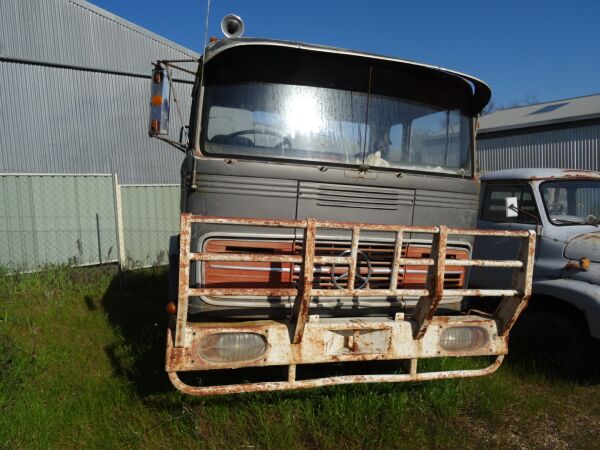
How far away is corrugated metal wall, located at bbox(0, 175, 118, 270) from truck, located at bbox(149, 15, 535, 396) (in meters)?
4.72

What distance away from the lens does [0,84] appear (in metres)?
10.8

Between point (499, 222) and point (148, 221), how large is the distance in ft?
20.0

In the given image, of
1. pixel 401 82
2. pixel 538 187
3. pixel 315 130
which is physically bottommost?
pixel 538 187

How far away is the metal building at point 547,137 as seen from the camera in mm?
17906

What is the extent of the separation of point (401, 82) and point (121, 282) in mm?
5431

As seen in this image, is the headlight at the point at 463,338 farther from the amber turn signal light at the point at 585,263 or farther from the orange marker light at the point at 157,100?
the orange marker light at the point at 157,100

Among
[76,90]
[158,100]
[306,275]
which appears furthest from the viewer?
[76,90]

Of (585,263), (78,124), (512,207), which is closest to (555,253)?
(585,263)

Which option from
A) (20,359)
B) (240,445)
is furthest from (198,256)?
(20,359)

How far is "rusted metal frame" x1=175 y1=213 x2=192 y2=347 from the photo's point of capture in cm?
280

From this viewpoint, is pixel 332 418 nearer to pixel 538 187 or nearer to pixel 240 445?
pixel 240 445

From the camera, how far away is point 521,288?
3.45 m

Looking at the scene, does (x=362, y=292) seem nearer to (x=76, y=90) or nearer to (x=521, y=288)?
(x=521, y=288)

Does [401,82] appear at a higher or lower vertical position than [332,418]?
higher
